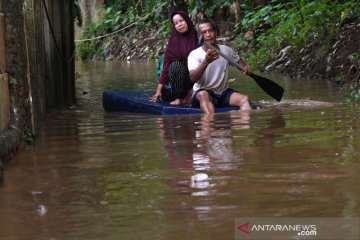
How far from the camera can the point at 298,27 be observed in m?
16.6

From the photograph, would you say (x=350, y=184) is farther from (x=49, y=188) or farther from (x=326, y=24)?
(x=326, y=24)

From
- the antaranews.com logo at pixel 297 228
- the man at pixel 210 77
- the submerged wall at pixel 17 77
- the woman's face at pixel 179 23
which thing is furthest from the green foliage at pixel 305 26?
the antaranews.com logo at pixel 297 228

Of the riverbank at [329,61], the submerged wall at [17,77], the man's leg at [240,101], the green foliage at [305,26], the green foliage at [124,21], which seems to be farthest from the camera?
the green foliage at [124,21]

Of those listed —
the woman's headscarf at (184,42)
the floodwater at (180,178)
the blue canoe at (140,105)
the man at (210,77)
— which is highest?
the woman's headscarf at (184,42)

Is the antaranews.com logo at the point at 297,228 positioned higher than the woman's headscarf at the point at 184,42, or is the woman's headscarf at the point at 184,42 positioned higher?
the woman's headscarf at the point at 184,42

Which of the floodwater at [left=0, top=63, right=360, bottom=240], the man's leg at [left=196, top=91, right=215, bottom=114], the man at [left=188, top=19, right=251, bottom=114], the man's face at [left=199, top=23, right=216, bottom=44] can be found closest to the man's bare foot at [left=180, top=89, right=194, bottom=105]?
the man at [left=188, top=19, right=251, bottom=114]

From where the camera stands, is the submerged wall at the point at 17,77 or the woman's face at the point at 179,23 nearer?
the submerged wall at the point at 17,77

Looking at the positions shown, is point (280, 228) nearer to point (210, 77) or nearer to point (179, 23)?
point (210, 77)

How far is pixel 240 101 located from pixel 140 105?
1.40 m

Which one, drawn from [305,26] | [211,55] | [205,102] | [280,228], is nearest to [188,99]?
[205,102]

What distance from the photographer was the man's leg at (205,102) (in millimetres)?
8242

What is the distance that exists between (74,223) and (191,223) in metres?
0.53

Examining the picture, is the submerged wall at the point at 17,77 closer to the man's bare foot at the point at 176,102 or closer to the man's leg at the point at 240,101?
the man's bare foot at the point at 176,102

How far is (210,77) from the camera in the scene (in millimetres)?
8734
